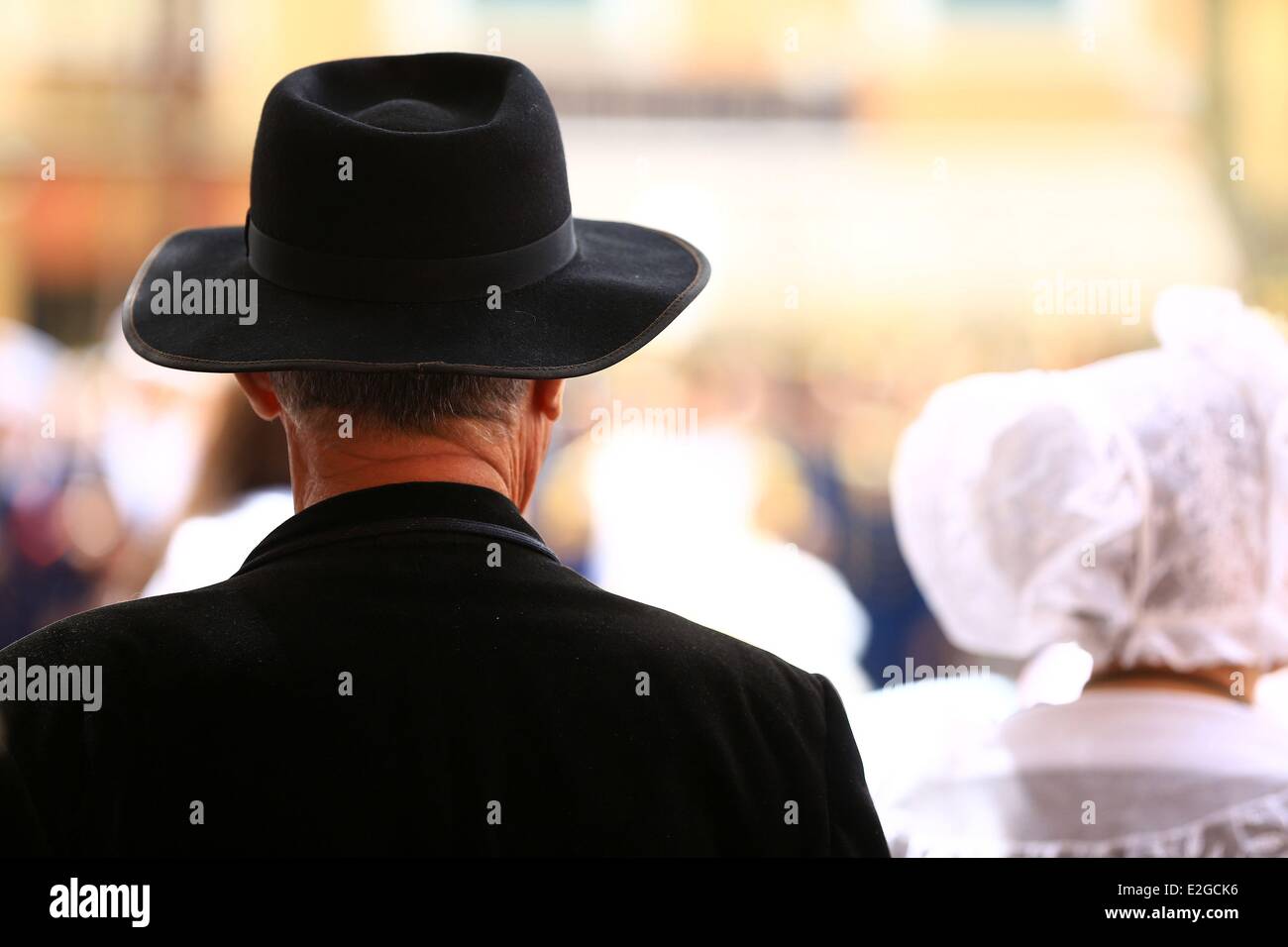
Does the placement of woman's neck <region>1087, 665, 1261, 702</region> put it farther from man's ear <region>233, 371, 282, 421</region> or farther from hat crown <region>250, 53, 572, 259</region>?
man's ear <region>233, 371, 282, 421</region>

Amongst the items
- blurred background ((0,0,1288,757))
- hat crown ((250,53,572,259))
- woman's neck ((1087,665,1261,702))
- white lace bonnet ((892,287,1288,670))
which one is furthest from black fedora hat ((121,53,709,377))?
blurred background ((0,0,1288,757))

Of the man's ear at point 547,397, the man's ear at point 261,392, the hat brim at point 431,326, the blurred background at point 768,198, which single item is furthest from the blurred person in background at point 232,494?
the blurred background at point 768,198

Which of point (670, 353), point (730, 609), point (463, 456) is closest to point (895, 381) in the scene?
point (670, 353)

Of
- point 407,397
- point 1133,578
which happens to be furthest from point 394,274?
point 1133,578

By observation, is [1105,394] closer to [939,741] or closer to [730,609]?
[939,741]

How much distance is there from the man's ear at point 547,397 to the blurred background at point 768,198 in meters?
2.42

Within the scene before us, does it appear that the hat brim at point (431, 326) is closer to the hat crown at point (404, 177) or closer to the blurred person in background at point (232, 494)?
the hat crown at point (404, 177)

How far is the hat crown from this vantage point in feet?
3.71

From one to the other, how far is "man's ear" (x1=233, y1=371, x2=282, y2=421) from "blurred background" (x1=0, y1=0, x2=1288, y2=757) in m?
2.44

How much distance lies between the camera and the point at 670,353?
4203 mm

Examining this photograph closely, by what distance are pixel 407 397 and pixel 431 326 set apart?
87 mm

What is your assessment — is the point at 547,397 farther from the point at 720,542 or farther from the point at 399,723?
the point at 720,542

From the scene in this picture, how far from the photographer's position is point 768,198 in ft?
14.9

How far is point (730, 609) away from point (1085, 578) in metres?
1.44
